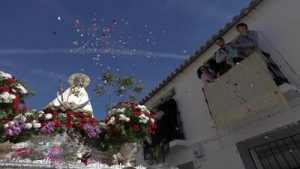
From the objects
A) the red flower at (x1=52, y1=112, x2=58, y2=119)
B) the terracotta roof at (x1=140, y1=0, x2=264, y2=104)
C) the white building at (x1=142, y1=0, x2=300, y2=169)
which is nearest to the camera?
the red flower at (x1=52, y1=112, x2=58, y2=119)

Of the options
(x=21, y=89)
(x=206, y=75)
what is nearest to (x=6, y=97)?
(x=21, y=89)

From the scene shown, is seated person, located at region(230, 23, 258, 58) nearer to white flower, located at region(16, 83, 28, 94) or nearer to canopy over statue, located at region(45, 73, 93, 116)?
canopy over statue, located at region(45, 73, 93, 116)

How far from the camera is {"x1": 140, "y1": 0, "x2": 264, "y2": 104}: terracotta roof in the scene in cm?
706

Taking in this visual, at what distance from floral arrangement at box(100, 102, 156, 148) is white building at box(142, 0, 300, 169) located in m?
2.87

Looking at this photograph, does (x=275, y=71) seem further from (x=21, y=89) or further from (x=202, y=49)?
(x=21, y=89)

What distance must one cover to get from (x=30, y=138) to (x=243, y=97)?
15.9ft

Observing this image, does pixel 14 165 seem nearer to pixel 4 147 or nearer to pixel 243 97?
pixel 4 147

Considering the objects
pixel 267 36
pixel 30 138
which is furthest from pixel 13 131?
pixel 267 36

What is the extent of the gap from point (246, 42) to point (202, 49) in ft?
6.94

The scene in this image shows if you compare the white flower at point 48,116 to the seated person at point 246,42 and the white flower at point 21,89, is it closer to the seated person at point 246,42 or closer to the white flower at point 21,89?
the white flower at point 21,89

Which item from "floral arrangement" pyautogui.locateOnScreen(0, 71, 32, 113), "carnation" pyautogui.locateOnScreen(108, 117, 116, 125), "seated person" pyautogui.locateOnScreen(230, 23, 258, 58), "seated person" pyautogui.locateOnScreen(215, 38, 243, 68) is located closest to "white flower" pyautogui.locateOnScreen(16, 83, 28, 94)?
"floral arrangement" pyautogui.locateOnScreen(0, 71, 32, 113)

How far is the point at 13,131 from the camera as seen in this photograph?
12.5ft

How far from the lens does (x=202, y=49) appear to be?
8328 mm

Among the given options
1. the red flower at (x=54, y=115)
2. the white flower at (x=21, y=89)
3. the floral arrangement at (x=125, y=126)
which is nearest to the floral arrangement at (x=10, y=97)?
the white flower at (x=21, y=89)
